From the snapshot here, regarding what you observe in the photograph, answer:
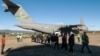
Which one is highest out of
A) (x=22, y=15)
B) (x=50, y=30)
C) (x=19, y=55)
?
(x=22, y=15)

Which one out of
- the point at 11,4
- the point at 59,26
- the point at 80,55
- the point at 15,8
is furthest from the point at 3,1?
the point at 80,55

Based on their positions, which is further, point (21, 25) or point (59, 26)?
point (59, 26)

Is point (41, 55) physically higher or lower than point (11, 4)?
lower

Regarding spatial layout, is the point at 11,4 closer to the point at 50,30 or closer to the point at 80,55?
the point at 50,30

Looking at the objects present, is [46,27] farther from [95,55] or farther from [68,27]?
[95,55]

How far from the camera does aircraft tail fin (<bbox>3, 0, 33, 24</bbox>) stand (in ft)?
90.1

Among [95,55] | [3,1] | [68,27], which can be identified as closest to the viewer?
[95,55]

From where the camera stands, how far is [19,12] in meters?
28.9

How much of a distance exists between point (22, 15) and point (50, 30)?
415 cm

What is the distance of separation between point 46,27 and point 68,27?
3.54 meters

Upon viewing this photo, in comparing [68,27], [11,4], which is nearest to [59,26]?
[68,27]

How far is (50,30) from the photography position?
29.9 meters

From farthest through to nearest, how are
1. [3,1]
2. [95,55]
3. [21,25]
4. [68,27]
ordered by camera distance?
1. [68,27]
2. [21,25]
3. [3,1]
4. [95,55]

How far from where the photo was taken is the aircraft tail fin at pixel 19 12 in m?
27.5
